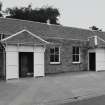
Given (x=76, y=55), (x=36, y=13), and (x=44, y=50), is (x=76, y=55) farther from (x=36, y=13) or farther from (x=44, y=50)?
(x=36, y=13)

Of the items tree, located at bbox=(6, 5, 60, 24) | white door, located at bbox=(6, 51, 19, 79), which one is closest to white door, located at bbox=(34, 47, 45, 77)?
white door, located at bbox=(6, 51, 19, 79)

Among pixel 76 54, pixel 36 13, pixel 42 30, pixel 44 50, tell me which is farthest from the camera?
pixel 36 13

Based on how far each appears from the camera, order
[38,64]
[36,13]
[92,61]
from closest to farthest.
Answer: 1. [38,64]
2. [92,61]
3. [36,13]

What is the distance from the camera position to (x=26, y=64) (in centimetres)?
1712

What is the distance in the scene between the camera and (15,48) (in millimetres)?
14922

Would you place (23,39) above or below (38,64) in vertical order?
above

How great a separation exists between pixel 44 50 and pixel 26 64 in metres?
2.41

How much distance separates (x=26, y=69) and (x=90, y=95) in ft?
28.7

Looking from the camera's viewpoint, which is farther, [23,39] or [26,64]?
[26,64]

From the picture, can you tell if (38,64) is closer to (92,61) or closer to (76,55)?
(76,55)

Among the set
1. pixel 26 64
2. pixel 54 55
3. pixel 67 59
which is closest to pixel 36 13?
pixel 67 59

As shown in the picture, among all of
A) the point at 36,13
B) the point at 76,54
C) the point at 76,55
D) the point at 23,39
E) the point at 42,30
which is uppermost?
the point at 36,13

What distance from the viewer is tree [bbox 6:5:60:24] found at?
136ft

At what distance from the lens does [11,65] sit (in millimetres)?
14703
